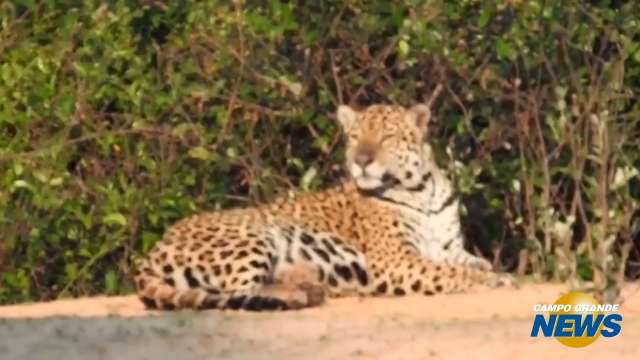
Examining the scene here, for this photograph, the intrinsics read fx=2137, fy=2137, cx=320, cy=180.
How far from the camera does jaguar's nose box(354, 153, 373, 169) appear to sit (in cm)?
1162

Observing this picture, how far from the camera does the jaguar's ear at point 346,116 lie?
11795 millimetres

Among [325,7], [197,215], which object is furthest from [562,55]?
[197,215]

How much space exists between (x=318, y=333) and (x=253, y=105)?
132 inches

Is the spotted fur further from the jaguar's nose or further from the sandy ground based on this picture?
the sandy ground

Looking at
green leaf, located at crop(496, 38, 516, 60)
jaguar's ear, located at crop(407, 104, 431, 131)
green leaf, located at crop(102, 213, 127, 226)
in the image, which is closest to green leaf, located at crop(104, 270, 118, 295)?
green leaf, located at crop(102, 213, 127, 226)

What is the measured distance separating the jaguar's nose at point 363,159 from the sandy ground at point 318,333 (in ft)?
3.45

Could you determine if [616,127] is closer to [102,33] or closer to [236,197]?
[236,197]

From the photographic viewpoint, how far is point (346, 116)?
38.8ft

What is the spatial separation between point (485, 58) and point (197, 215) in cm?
192

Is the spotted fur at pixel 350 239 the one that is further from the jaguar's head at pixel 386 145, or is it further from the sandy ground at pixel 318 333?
the sandy ground at pixel 318 333

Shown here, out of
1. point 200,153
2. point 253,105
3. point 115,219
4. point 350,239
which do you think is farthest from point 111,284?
point 350,239

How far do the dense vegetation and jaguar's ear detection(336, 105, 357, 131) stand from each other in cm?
55

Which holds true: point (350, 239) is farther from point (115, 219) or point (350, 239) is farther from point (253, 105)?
point (115, 219)

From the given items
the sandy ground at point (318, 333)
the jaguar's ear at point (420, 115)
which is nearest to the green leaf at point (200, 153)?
the jaguar's ear at point (420, 115)
